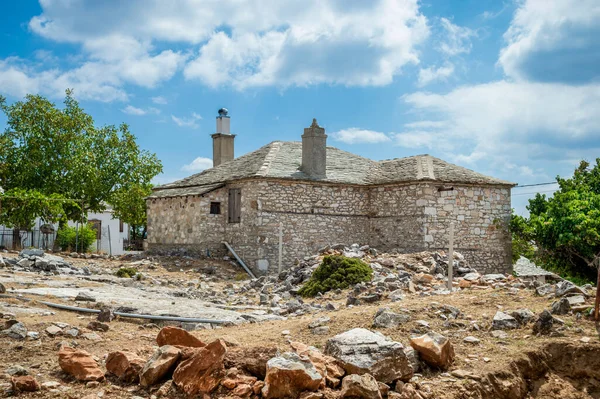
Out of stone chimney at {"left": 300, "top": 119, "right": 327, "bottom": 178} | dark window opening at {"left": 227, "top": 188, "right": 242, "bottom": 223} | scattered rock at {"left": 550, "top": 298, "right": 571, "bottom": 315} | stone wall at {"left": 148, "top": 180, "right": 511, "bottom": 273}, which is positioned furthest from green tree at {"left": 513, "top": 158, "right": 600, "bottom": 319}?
scattered rock at {"left": 550, "top": 298, "right": 571, "bottom": 315}

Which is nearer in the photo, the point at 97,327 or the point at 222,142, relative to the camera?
the point at 97,327

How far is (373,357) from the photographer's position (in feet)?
24.6

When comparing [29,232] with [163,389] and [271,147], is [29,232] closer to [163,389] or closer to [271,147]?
[271,147]

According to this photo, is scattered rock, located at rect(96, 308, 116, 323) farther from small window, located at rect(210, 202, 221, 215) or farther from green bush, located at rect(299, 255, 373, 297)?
small window, located at rect(210, 202, 221, 215)

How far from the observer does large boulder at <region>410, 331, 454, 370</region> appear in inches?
313

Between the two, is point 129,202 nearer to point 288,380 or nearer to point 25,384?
point 25,384

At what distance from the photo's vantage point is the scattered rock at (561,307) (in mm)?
9983

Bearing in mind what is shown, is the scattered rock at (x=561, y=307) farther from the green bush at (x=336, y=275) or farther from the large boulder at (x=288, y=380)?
the green bush at (x=336, y=275)

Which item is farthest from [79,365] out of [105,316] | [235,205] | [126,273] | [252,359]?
[235,205]

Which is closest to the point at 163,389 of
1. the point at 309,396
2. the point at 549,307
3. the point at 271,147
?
the point at 309,396

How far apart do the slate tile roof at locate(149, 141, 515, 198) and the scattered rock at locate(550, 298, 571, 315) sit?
15.7 metres

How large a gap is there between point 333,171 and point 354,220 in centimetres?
241

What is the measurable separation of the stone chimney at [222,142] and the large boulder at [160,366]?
27394 millimetres

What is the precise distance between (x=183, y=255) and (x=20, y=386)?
21.8m
